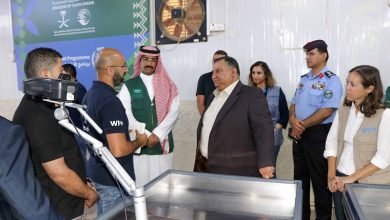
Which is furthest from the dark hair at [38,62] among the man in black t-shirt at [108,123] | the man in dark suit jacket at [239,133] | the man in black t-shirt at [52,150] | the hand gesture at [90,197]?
the man in dark suit jacket at [239,133]

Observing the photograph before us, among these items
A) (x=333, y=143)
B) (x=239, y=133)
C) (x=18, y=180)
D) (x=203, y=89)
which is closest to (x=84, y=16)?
(x=203, y=89)

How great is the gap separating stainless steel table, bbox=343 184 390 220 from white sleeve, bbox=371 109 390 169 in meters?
0.43

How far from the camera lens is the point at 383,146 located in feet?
5.42

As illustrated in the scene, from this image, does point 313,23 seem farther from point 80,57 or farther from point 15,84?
point 15,84

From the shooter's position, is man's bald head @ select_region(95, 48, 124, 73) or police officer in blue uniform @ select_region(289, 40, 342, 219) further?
police officer in blue uniform @ select_region(289, 40, 342, 219)

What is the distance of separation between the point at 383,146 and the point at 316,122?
36.0 inches

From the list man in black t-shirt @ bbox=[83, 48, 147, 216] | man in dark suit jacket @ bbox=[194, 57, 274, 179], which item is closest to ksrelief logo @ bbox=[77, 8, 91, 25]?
man in black t-shirt @ bbox=[83, 48, 147, 216]

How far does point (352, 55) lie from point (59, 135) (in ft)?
8.40

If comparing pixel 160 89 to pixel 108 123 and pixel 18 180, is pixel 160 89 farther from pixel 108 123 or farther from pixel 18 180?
pixel 18 180

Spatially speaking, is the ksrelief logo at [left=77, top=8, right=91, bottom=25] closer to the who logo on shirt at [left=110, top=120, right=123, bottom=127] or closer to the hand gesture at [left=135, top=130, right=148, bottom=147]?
the hand gesture at [left=135, top=130, right=148, bottom=147]

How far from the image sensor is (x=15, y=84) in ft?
14.8

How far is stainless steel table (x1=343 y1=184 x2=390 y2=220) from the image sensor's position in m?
1.11

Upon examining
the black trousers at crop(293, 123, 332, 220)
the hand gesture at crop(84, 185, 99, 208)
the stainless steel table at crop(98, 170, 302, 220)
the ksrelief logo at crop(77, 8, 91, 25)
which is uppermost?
the ksrelief logo at crop(77, 8, 91, 25)

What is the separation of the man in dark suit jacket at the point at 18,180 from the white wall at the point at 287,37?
103 inches
